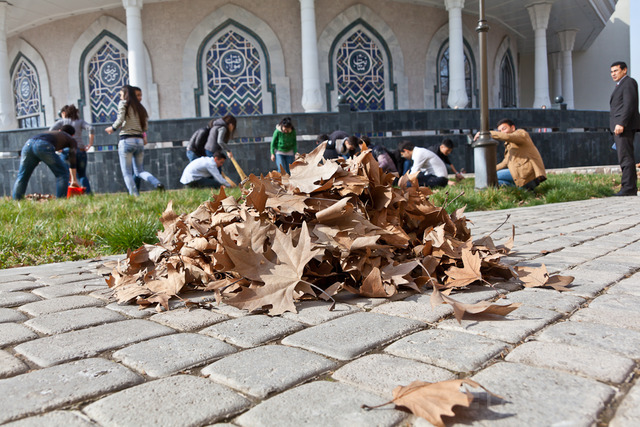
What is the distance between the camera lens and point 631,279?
248 cm

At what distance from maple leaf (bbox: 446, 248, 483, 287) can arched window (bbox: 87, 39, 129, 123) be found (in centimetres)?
1733

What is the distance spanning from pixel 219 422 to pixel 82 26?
19506 millimetres

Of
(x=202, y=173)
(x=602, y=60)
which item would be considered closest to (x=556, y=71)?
(x=602, y=60)

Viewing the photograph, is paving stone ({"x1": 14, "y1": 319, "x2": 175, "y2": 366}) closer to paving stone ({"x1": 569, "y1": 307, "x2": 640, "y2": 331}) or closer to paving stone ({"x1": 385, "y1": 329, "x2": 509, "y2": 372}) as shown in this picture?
paving stone ({"x1": 385, "y1": 329, "x2": 509, "y2": 372})

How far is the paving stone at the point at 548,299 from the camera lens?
201 cm

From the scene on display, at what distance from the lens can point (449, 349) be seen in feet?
5.09

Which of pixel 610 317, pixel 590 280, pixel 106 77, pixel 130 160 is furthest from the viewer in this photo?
pixel 106 77

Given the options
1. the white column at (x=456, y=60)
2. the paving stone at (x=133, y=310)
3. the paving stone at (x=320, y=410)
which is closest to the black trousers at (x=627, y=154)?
the paving stone at (x=133, y=310)

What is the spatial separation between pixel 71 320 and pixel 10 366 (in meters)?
0.51

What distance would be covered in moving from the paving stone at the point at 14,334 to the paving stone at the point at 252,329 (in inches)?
22.8

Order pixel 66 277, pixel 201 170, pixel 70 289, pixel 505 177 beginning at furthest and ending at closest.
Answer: pixel 201 170 → pixel 505 177 → pixel 66 277 → pixel 70 289

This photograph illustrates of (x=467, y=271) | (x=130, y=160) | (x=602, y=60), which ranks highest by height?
(x=602, y=60)

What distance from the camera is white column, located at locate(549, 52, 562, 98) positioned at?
24.9 m

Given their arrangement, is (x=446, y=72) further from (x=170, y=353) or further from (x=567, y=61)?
(x=170, y=353)
